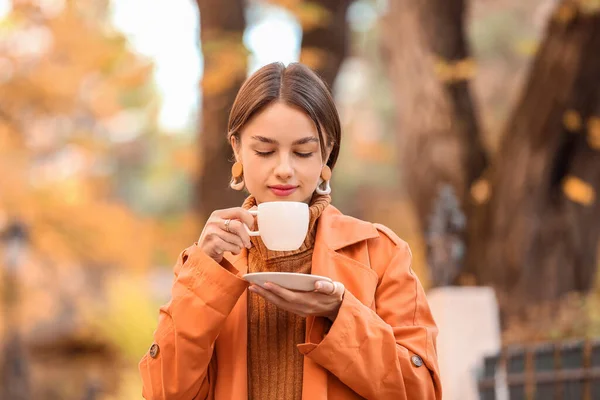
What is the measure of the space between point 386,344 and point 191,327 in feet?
1.34

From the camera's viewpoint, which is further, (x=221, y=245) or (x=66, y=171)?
(x=66, y=171)

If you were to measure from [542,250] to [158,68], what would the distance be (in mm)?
3601

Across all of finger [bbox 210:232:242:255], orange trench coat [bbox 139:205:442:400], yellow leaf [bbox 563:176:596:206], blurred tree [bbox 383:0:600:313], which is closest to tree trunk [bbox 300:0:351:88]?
blurred tree [bbox 383:0:600:313]

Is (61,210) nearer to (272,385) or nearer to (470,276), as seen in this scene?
(470,276)

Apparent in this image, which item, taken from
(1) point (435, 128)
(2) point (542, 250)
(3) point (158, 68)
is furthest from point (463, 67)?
(3) point (158, 68)

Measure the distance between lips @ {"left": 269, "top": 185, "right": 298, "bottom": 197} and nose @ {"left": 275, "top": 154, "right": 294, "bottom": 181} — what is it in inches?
1.0

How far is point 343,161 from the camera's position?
62.6 feet

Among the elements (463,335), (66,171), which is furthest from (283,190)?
(66,171)

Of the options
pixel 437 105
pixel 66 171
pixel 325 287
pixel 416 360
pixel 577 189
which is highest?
pixel 66 171

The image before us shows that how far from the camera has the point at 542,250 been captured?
748 cm

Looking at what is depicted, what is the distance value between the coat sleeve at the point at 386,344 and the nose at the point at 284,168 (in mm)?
290

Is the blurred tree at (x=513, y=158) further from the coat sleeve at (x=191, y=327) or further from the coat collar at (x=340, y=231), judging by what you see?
the coat sleeve at (x=191, y=327)

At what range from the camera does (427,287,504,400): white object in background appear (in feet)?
19.4

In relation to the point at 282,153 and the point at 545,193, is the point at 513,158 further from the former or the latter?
the point at 282,153
